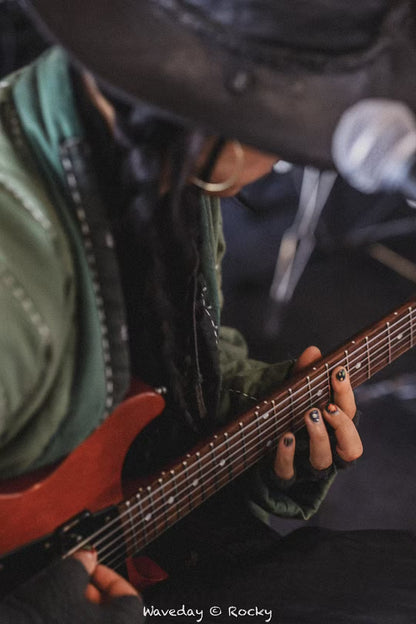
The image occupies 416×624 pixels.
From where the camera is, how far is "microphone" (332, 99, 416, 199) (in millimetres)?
499

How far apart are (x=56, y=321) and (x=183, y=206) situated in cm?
28

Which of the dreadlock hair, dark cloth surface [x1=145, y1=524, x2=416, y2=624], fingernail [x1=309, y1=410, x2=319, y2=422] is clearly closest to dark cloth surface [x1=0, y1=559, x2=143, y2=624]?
dark cloth surface [x1=145, y1=524, x2=416, y2=624]

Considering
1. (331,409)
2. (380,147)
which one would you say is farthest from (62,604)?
(380,147)

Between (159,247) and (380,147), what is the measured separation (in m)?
0.40

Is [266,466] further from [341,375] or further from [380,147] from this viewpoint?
[380,147]

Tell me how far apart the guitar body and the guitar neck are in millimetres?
47

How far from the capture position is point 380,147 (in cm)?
50

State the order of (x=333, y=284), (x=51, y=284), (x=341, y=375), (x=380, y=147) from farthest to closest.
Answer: (x=333, y=284) → (x=341, y=375) → (x=51, y=284) → (x=380, y=147)

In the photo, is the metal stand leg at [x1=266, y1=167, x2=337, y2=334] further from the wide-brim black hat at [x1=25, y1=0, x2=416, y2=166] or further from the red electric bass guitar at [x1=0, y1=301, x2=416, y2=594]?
the wide-brim black hat at [x1=25, y1=0, x2=416, y2=166]

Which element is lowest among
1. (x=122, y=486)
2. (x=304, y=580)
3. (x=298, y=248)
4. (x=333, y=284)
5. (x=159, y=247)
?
Result: (x=333, y=284)

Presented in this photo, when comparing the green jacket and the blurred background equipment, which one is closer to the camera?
the green jacket

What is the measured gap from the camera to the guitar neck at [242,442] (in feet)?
3.08

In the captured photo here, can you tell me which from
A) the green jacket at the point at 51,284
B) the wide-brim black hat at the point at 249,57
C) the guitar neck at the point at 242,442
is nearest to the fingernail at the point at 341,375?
the guitar neck at the point at 242,442

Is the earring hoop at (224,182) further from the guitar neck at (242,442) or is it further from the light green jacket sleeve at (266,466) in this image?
the guitar neck at (242,442)
